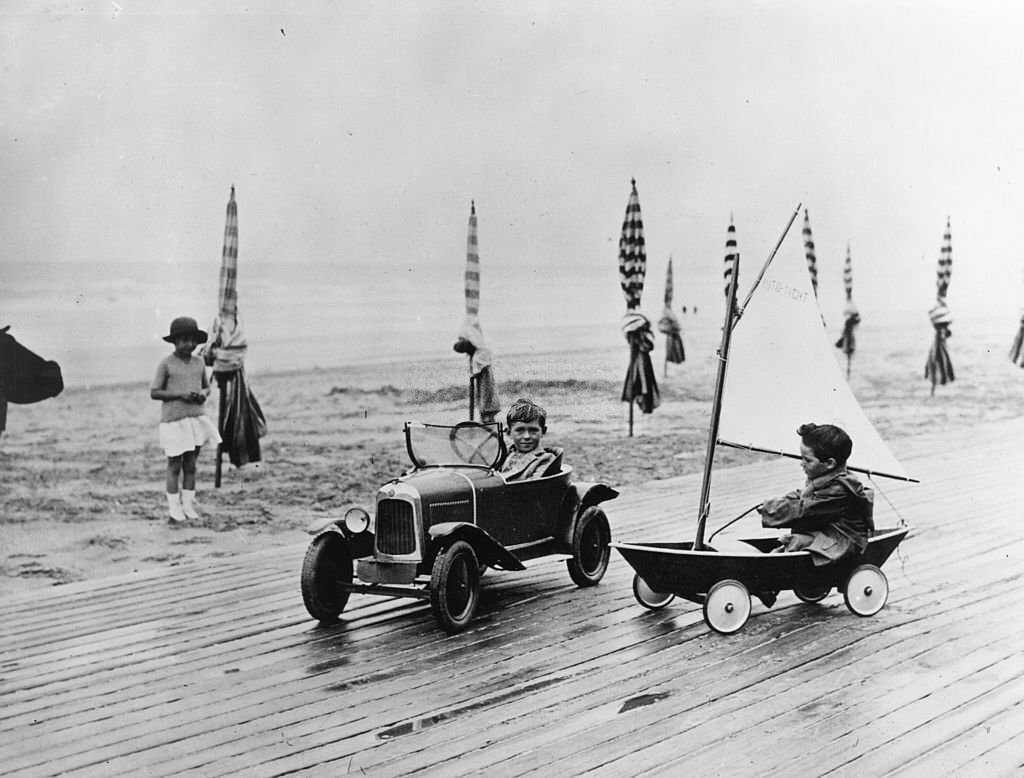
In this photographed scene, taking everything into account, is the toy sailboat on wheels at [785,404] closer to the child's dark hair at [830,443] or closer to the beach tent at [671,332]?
the child's dark hair at [830,443]

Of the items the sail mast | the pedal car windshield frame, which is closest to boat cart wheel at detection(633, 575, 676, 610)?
the sail mast

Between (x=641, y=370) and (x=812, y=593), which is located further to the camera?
(x=641, y=370)

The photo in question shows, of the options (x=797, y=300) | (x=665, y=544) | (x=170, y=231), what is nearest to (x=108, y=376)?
(x=170, y=231)

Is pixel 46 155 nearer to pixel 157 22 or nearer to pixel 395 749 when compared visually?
pixel 157 22

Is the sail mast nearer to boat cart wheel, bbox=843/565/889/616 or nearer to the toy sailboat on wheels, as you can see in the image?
the toy sailboat on wheels

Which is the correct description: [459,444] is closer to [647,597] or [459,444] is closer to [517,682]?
[647,597]

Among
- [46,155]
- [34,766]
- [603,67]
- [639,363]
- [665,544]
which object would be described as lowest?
[34,766]

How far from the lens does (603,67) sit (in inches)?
283

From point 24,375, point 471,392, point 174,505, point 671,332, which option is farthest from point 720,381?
point 24,375

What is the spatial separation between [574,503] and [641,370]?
3292mm

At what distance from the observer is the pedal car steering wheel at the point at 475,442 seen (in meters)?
5.14

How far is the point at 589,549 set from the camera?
538 cm

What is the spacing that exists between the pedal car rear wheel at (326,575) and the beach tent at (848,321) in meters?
5.64

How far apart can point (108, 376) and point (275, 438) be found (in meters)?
1.10
